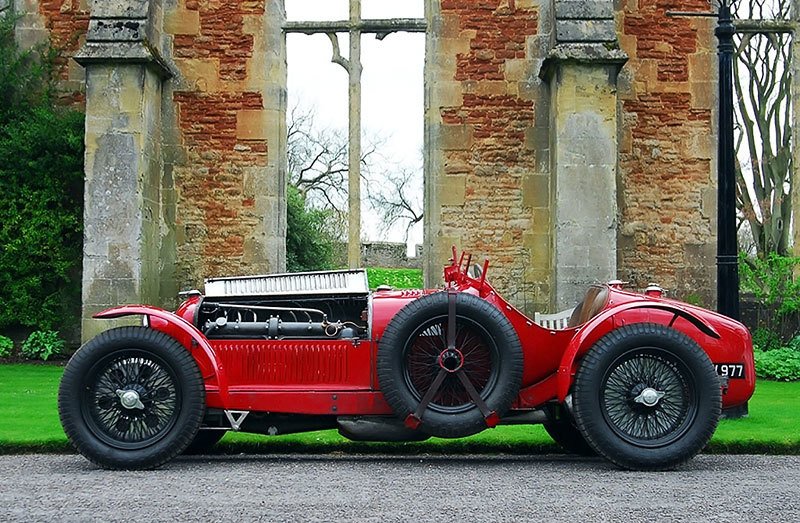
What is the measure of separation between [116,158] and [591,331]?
7.72m

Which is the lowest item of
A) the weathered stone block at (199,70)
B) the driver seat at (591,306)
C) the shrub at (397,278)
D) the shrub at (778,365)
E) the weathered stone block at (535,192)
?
the shrub at (778,365)

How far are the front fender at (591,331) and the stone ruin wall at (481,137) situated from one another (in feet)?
22.0

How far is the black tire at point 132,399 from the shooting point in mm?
6453

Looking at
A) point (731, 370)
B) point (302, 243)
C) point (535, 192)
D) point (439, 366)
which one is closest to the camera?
point (439, 366)

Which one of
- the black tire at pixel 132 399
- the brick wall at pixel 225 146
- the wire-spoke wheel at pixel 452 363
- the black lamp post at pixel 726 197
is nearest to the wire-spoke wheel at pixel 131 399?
the black tire at pixel 132 399

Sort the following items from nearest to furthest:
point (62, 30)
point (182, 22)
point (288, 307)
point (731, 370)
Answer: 1. point (731, 370)
2. point (288, 307)
3. point (182, 22)
4. point (62, 30)

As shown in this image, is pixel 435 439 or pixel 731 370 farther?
pixel 435 439

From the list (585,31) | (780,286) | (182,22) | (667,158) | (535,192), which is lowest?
(780,286)

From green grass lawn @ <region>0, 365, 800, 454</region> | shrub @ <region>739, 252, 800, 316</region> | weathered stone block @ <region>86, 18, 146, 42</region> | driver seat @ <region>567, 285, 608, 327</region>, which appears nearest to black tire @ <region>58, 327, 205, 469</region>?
green grass lawn @ <region>0, 365, 800, 454</region>

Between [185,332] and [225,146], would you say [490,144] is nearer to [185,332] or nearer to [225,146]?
[225,146]

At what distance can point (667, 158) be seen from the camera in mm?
13742

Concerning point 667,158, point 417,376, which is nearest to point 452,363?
point 417,376

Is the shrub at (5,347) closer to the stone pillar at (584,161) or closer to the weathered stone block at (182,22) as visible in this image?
the weathered stone block at (182,22)

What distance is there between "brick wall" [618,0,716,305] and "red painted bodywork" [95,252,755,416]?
6.88m
